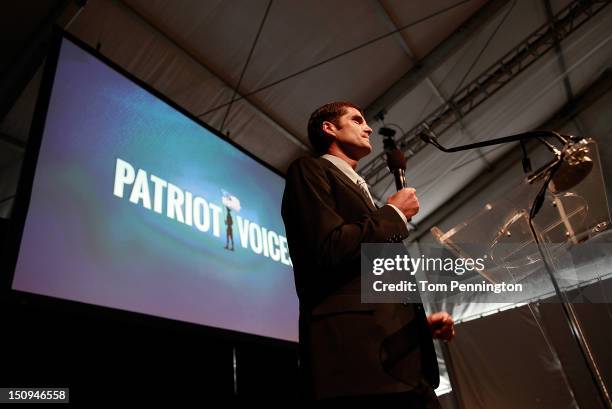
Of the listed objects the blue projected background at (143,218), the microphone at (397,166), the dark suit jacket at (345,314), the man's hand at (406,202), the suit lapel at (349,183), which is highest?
the blue projected background at (143,218)

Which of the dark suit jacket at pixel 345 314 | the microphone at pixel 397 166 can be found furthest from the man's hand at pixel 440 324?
the microphone at pixel 397 166

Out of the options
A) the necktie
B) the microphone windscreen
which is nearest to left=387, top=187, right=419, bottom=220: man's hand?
the necktie

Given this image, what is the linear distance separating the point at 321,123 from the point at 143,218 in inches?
59.2

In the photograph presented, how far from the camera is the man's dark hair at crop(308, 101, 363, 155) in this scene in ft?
4.60

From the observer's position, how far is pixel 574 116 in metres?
6.39

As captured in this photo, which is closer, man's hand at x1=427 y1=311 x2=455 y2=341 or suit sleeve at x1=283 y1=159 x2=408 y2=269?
suit sleeve at x1=283 y1=159 x2=408 y2=269

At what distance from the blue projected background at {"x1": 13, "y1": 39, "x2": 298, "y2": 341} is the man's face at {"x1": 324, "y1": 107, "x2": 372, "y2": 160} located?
58.6 inches

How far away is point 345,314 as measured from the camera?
2.78 ft

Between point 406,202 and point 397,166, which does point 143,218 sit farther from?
point 406,202

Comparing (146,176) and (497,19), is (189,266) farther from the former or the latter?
(497,19)

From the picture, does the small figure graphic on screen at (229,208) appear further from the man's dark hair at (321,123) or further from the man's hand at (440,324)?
the man's hand at (440,324)

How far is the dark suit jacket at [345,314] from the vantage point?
2.59 feet

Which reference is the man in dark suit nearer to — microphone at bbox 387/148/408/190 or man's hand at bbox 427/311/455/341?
man's hand at bbox 427/311/455/341

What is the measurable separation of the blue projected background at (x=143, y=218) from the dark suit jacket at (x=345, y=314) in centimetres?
154
